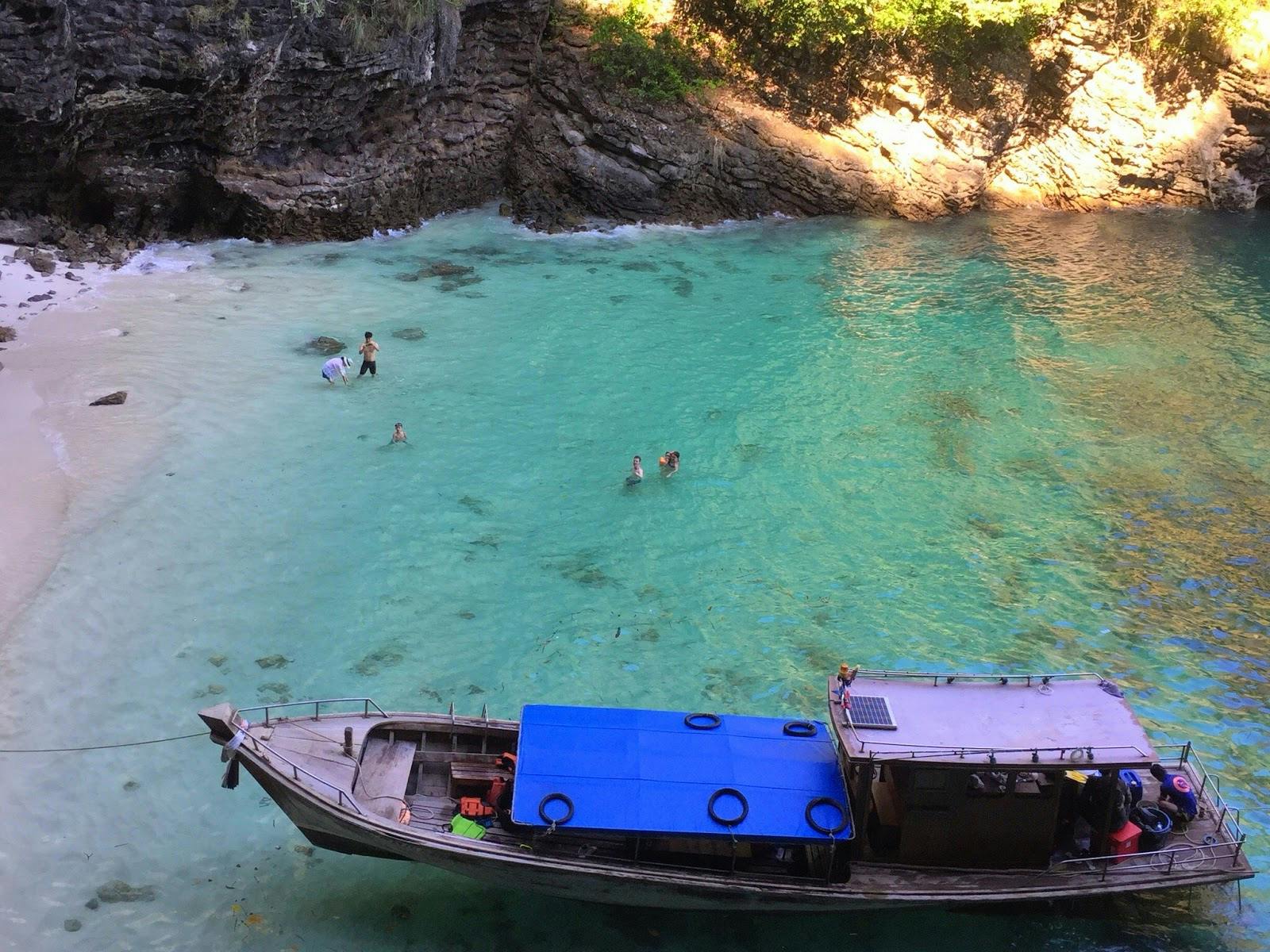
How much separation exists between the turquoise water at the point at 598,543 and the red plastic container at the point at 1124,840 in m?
1.20

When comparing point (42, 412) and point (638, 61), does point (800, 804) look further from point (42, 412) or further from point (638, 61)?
point (638, 61)

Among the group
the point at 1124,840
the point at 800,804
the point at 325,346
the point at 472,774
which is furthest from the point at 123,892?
the point at 325,346

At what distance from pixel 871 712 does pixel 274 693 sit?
30.4 feet

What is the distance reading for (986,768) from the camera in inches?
457

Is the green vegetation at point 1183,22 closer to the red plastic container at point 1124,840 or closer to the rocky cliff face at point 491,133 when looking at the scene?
the rocky cliff face at point 491,133

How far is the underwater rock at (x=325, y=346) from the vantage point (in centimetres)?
2746

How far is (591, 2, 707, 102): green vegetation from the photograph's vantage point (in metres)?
40.7

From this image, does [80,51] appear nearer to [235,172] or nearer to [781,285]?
[235,172]

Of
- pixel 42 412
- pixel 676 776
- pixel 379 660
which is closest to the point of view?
pixel 676 776

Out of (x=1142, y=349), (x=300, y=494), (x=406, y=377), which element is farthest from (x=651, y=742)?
(x=1142, y=349)

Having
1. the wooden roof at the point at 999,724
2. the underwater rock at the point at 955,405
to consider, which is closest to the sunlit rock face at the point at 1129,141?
the underwater rock at the point at 955,405

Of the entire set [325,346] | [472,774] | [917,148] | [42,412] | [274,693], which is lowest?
[42,412]

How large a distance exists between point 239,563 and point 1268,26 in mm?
46228

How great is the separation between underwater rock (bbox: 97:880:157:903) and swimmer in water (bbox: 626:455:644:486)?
12.7 m
